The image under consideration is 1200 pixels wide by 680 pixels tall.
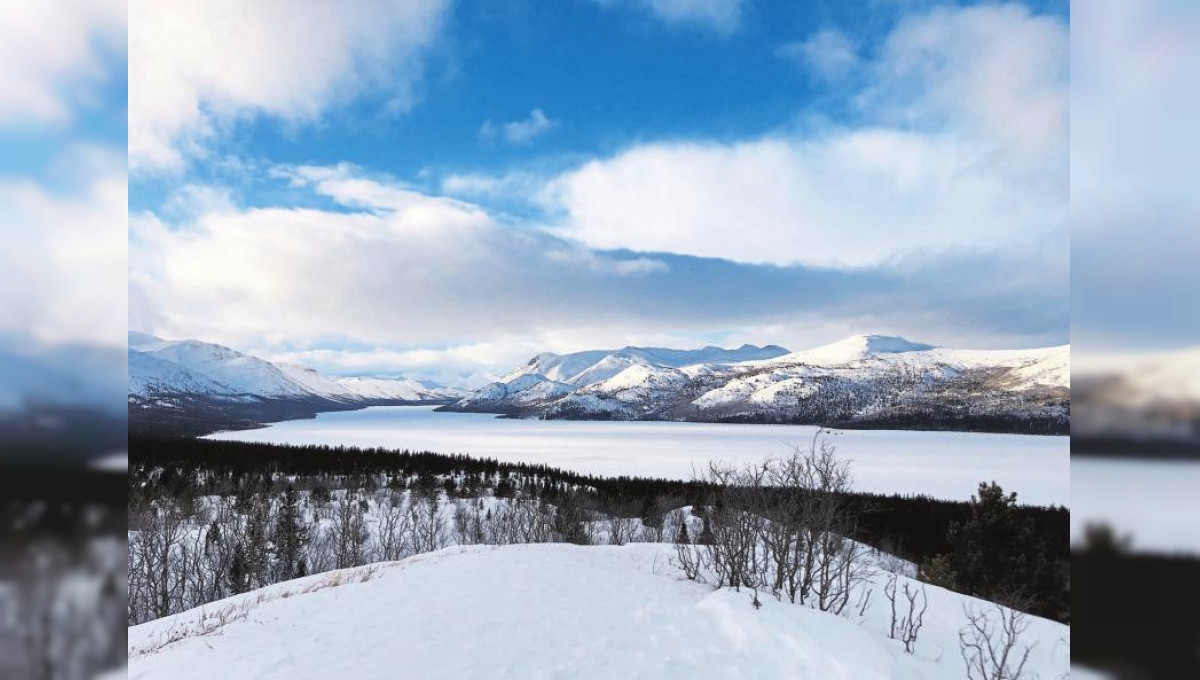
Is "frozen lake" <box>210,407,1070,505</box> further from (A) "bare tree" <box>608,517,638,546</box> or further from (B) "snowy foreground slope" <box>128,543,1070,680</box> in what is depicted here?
(B) "snowy foreground slope" <box>128,543,1070,680</box>

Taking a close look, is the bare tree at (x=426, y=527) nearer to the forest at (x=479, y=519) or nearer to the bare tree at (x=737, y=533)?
the forest at (x=479, y=519)

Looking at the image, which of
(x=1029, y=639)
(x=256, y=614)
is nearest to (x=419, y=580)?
(x=256, y=614)

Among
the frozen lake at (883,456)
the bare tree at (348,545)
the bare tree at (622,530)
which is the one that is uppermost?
the bare tree at (348,545)

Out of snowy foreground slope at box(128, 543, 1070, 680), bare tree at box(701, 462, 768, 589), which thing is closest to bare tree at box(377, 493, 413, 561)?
snowy foreground slope at box(128, 543, 1070, 680)

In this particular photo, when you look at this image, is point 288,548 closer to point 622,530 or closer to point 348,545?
point 348,545

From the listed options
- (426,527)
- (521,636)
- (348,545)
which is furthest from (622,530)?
(521,636)

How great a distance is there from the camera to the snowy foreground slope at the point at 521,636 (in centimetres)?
923

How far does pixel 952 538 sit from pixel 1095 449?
148 ft

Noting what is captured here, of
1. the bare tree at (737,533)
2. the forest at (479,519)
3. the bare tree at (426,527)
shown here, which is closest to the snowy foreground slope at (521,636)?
the bare tree at (737,533)

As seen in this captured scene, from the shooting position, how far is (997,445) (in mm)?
162750

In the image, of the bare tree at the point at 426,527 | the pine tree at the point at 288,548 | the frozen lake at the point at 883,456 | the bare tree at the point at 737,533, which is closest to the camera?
the bare tree at the point at 737,533

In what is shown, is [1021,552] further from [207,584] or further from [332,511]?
[332,511]

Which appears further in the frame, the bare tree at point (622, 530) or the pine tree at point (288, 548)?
the bare tree at point (622, 530)

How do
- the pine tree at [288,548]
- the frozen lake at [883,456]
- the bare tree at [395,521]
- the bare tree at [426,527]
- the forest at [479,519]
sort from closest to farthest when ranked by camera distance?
the forest at [479,519], the pine tree at [288,548], the bare tree at [426,527], the bare tree at [395,521], the frozen lake at [883,456]
